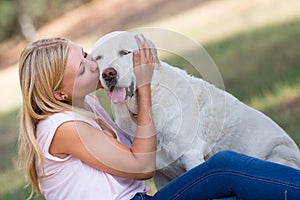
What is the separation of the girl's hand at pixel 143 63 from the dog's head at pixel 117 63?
0.03 m

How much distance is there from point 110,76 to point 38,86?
1.35 ft

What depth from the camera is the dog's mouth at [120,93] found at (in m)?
3.99

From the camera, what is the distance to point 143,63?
156 inches

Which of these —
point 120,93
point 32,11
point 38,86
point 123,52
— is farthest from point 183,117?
point 32,11

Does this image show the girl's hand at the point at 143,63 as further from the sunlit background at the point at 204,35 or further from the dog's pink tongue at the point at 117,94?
the sunlit background at the point at 204,35

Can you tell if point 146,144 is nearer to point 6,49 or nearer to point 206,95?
point 206,95

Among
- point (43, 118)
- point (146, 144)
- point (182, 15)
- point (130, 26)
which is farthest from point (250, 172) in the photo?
point (130, 26)

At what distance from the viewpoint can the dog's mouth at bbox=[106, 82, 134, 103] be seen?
3.99m

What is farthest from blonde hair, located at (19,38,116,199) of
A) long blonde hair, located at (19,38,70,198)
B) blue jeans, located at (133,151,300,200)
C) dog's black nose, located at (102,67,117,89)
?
blue jeans, located at (133,151,300,200)

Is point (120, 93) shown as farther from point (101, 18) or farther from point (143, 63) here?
point (101, 18)

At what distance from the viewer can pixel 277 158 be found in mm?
4602

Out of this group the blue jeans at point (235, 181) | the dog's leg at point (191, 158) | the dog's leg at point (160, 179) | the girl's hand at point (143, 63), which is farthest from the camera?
the dog's leg at point (160, 179)

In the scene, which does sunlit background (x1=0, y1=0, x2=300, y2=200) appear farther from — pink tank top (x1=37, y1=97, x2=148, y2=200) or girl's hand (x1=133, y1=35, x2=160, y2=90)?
pink tank top (x1=37, y1=97, x2=148, y2=200)

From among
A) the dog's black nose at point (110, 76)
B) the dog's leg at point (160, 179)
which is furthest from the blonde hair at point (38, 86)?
the dog's leg at point (160, 179)
